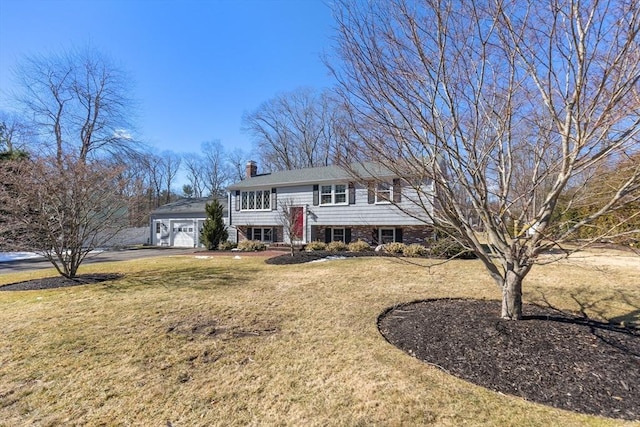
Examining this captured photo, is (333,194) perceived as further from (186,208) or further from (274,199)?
(186,208)

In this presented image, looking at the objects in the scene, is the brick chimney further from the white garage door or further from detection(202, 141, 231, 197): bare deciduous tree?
detection(202, 141, 231, 197): bare deciduous tree

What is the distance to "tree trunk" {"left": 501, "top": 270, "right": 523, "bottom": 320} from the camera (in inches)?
163

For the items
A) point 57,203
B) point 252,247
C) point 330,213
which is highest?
point 330,213

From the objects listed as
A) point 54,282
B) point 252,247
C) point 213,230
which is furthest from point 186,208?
point 54,282

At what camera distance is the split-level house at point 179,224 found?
934 inches

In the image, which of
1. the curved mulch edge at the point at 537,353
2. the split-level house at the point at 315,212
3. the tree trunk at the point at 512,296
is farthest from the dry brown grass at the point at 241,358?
the split-level house at the point at 315,212

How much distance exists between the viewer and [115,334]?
4348mm

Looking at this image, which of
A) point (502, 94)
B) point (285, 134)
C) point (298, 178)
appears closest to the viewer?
point (502, 94)

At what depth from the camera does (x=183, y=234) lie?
24.3 meters

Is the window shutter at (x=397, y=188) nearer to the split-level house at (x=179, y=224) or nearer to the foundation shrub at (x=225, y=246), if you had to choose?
the foundation shrub at (x=225, y=246)

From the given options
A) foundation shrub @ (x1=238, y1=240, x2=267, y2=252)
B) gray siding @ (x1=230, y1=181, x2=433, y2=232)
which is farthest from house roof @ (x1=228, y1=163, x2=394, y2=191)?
foundation shrub @ (x1=238, y1=240, x2=267, y2=252)

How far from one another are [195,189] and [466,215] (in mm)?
43657

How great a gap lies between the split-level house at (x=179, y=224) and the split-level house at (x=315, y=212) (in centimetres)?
347

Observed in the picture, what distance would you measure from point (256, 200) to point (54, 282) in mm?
12223
